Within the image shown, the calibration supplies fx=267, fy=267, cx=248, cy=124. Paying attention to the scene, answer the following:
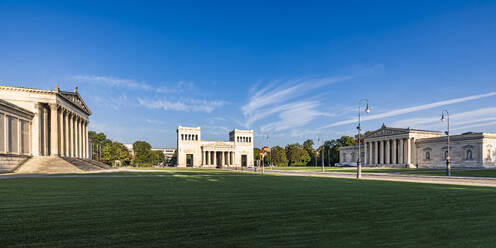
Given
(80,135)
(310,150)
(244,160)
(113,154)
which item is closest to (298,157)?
(310,150)

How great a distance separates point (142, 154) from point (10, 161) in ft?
276

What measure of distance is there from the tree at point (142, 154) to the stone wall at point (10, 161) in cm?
7750

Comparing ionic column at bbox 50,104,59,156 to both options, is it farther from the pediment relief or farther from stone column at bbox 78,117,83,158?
the pediment relief

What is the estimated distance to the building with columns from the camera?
137ft

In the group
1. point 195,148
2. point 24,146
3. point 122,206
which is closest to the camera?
point 122,206

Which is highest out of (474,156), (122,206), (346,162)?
(122,206)

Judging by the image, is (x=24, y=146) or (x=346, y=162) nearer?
(x=24, y=146)

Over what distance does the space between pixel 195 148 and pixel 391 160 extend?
82179 mm

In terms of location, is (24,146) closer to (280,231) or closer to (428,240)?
(280,231)

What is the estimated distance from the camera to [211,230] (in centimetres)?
659

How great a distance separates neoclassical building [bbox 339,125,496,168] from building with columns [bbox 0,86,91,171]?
92.2 m

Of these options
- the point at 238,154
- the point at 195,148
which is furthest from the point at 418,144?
the point at 195,148

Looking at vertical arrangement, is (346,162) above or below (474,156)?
below

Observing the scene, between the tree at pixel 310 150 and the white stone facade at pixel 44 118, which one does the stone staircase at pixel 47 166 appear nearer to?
the white stone facade at pixel 44 118
